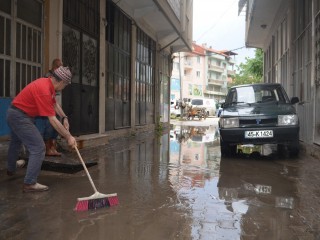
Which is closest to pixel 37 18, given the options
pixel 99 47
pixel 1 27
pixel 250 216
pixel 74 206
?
pixel 1 27

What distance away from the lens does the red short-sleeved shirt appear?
4566 mm

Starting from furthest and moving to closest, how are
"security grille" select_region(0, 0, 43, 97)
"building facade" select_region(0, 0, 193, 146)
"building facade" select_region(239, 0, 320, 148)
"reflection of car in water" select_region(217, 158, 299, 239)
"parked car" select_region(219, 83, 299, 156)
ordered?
1. "building facade" select_region(239, 0, 320, 148)
2. "parked car" select_region(219, 83, 299, 156)
3. "building facade" select_region(0, 0, 193, 146)
4. "security grille" select_region(0, 0, 43, 97)
5. "reflection of car in water" select_region(217, 158, 299, 239)

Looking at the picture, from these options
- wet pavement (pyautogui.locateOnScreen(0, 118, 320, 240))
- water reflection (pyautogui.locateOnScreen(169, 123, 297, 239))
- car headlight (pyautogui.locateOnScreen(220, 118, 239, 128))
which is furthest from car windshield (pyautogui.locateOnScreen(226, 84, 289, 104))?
wet pavement (pyautogui.locateOnScreen(0, 118, 320, 240))

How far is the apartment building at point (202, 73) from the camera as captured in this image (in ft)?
236

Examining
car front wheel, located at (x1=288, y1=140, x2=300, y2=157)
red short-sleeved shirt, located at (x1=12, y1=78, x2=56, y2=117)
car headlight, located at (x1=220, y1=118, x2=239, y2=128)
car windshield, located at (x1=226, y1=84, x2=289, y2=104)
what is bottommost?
car front wheel, located at (x1=288, y1=140, x2=300, y2=157)

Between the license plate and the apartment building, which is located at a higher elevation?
the apartment building

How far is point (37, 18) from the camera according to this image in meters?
8.07

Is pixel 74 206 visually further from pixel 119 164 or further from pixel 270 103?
pixel 270 103

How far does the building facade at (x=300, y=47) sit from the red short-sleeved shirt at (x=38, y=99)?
6.35 m

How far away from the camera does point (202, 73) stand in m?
82.5

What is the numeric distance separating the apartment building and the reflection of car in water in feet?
181

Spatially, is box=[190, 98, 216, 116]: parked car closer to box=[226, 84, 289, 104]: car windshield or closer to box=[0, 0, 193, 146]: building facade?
box=[0, 0, 193, 146]: building facade

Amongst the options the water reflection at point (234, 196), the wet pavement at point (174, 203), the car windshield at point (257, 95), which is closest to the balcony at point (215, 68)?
the car windshield at point (257, 95)

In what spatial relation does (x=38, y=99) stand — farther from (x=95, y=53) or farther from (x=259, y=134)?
(x=95, y=53)
